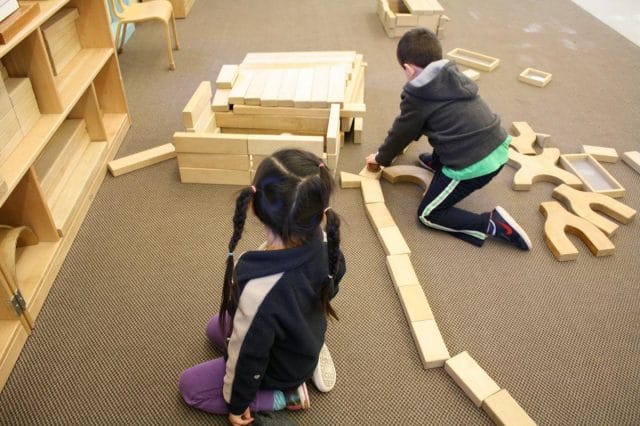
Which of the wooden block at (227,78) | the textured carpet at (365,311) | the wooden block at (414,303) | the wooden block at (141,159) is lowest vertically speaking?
the textured carpet at (365,311)

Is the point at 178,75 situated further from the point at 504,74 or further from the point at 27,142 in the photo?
the point at 504,74

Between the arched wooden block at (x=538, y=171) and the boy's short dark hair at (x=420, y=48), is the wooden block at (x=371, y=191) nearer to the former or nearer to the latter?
the boy's short dark hair at (x=420, y=48)

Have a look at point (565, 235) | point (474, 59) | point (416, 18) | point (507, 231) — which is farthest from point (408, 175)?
point (416, 18)

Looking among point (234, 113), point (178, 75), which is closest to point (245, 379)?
point (234, 113)

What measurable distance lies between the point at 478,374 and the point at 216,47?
375 centimetres

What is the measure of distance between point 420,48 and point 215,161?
1.23 metres

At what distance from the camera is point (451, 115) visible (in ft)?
7.34

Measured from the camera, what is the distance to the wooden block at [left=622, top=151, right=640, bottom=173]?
292 centimetres

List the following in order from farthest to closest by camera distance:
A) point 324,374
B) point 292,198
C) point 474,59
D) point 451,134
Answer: point 474,59 < point 451,134 < point 324,374 < point 292,198

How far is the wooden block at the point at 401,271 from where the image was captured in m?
2.09

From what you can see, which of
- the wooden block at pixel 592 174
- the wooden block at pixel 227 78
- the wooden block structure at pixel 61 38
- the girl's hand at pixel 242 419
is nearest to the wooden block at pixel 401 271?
the girl's hand at pixel 242 419

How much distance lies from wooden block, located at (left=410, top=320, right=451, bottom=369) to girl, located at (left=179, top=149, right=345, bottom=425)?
54 centimetres

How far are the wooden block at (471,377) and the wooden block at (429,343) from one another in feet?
0.12

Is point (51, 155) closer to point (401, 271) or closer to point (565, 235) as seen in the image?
point (401, 271)
